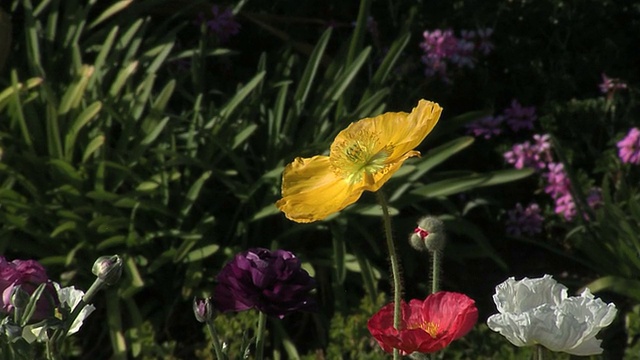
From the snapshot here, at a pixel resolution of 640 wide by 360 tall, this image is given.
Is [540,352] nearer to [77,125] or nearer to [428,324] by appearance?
[428,324]

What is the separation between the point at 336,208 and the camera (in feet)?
5.16

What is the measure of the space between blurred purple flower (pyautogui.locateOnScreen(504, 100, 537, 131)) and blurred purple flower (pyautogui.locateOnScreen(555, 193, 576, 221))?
1.46ft

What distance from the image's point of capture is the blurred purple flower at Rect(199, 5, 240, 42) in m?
4.70

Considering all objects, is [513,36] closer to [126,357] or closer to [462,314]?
[126,357]

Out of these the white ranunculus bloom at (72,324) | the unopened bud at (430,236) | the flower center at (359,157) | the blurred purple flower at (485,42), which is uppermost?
the flower center at (359,157)

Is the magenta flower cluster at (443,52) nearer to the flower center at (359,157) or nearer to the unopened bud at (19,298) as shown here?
the flower center at (359,157)

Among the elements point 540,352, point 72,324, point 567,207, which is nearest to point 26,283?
point 72,324

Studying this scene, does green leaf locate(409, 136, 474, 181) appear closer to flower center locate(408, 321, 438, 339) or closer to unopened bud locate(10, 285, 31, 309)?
flower center locate(408, 321, 438, 339)

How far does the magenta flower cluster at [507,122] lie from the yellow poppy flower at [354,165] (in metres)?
2.90

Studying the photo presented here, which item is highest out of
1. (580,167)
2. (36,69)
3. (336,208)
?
(336,208)

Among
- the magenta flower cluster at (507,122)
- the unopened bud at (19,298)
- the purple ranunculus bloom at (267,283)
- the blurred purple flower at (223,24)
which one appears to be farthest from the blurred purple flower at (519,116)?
the unopened bud at (19,298)

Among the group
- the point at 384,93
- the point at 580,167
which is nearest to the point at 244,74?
the point at 384,93

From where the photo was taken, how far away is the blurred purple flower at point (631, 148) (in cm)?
421

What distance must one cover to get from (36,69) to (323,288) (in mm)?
1261
